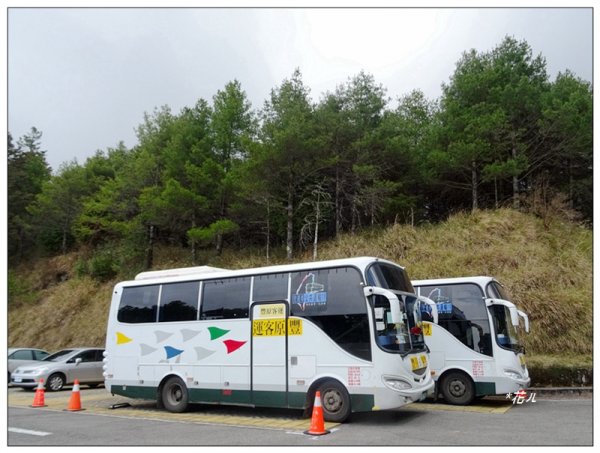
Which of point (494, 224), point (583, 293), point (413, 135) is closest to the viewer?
point (583, 293)

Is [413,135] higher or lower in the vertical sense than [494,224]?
higher

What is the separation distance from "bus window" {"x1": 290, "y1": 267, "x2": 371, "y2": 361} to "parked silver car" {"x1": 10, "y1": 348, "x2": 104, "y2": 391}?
11.4 m

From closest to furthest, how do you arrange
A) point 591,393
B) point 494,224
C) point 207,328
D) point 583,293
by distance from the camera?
point 207,328, point 591,393, point 583,293, point 494,224

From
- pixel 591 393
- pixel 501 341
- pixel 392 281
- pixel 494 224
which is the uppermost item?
pixel 494 224

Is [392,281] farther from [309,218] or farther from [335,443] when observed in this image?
[309,218]

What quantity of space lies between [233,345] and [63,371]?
9.93 m

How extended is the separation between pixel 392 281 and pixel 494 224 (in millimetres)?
13947

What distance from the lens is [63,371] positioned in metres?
17.8

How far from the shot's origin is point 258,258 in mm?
26656

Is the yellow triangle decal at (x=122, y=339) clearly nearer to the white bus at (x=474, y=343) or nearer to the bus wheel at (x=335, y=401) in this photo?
the bus wheel at (x=335, y=401)

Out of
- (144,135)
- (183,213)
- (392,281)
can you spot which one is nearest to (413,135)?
(183,213)

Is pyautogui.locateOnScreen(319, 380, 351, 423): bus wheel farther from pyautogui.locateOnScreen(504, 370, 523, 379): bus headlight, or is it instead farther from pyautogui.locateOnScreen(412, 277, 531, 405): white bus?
pyautogui.locateOnScreen(504, 370, 523, 379): bus headlight

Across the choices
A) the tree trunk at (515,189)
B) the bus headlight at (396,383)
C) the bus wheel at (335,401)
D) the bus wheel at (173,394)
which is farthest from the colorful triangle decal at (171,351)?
the tree trunk at (515,189)

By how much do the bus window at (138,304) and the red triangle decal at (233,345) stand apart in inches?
91.7
